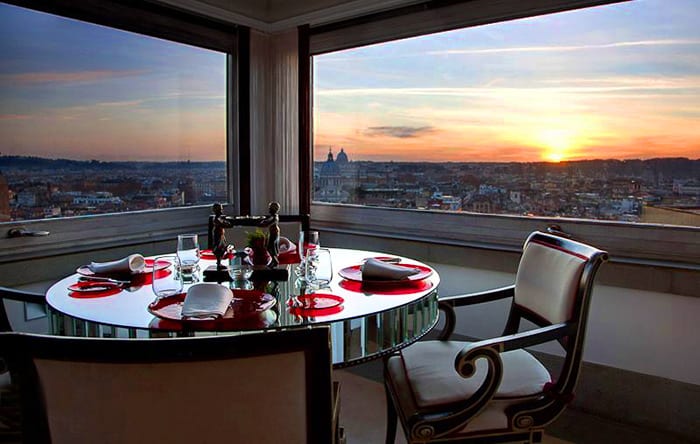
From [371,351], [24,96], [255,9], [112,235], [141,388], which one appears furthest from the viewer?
[255,9]

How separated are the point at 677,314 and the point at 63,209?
301 centimetres

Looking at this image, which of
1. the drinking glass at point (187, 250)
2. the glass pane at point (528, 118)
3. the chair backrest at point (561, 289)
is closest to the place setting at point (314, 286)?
the drinking glass at point (187, 250)

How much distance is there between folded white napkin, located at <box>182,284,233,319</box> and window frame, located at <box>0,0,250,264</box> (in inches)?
57.6

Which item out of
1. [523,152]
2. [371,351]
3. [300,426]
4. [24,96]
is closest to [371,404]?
[371,351]

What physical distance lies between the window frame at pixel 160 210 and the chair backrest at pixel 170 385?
1.90 m

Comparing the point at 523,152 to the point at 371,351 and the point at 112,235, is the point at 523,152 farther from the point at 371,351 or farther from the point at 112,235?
the point at 112,235

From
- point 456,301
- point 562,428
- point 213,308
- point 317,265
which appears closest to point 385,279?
point 317,265

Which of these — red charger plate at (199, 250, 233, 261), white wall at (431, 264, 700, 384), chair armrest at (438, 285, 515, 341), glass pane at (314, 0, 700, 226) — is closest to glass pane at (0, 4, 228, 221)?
glass pane at (314, 0, 700, 226)

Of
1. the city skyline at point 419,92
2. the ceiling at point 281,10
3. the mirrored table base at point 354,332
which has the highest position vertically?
the ceiling at point 281,10

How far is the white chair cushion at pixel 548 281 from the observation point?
66.9 inches

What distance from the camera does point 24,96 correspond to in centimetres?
254

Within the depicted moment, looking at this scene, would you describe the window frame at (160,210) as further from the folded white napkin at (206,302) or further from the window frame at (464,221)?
the folded white napkin at (206,302)

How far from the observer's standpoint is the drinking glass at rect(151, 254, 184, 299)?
5.44 feet

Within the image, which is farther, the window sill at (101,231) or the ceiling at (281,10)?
the ceiling at (281,10)
